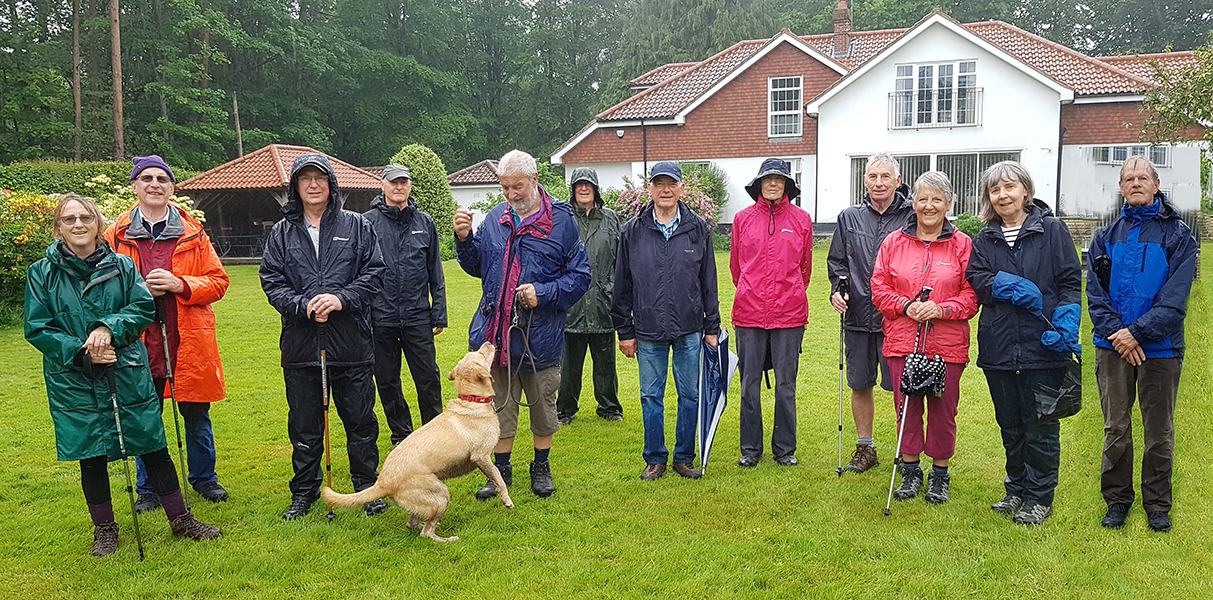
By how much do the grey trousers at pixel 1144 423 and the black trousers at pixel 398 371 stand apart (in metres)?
4.02

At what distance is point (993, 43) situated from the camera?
24109 millimetres

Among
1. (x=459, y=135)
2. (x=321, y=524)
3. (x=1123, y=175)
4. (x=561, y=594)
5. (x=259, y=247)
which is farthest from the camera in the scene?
(x=459, y=135)

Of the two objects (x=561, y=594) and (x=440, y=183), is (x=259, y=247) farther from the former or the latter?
(x=561, y=594)

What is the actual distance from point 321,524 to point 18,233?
34.5 ft

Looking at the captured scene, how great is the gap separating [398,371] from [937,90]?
22.8 meters

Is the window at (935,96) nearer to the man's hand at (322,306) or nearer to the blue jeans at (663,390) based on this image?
the blue jeans at (663,390)

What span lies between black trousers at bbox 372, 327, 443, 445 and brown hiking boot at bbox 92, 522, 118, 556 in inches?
70.8

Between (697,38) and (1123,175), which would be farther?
(697,38)

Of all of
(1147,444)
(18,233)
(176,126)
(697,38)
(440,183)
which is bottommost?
(1147,444)

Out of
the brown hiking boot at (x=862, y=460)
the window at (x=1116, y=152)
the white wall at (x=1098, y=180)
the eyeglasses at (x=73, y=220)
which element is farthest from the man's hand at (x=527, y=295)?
the window at (x=1116, y=152)

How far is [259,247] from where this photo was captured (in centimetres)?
2686

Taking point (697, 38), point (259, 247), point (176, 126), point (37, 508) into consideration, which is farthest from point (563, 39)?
point (37, 508)

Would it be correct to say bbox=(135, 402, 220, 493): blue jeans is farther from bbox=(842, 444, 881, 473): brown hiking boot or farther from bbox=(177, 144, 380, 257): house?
bbox=(177, 144, 380, 257): house

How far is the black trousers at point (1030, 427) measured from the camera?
170 inches
